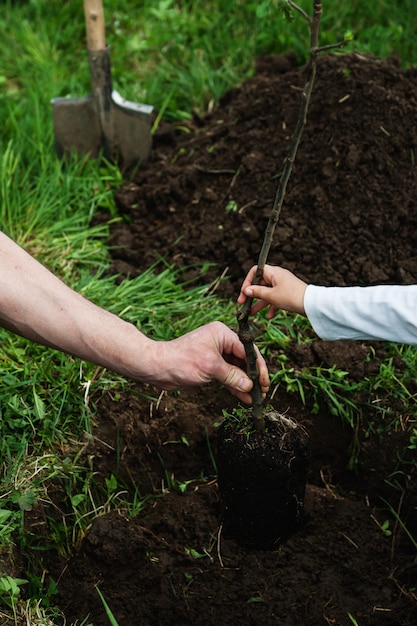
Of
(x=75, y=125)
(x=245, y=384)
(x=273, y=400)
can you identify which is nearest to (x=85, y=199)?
(x=75, y=125)

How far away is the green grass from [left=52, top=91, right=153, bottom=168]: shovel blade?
0.09m

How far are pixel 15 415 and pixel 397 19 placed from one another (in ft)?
9.55

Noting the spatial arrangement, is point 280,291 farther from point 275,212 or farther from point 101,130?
point 101,130

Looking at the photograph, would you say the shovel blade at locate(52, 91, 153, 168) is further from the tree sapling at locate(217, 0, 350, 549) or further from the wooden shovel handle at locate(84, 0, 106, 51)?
the tree sapling at locate(217, 0, 350, 549)

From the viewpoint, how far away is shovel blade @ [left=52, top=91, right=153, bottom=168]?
3.72m

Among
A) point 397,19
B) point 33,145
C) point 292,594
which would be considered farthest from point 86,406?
point 397,19

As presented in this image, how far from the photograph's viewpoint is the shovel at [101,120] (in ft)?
12.1

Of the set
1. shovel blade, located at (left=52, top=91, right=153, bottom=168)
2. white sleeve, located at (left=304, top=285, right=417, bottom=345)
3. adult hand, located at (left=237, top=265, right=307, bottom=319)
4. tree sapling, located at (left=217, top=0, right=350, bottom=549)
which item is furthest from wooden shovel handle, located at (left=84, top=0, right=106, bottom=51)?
white sleeve, located at (left=304, top=285, right=417, bottom=345)

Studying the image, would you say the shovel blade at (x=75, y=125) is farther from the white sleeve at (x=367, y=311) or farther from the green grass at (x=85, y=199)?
the white sleeve at (x=367, y=311)

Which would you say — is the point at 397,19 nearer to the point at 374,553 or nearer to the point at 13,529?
the point at 374,553

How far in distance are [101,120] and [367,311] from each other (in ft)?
6.64

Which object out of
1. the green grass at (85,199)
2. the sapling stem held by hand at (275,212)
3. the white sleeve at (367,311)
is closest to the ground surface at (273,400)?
the green grass at (85,199)

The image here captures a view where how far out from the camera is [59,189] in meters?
3.58

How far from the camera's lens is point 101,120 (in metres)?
3.77
